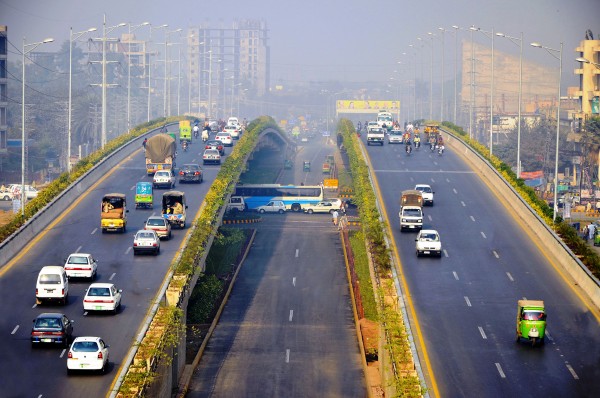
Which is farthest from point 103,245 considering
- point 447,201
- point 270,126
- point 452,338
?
point 270,126

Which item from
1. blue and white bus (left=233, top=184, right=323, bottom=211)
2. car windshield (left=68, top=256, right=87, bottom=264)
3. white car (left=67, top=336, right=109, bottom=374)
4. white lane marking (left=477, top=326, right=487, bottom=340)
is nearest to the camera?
white car (left=67, top=336, right=109, bottom=374)

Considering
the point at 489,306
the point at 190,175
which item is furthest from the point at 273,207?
the point at 489,306

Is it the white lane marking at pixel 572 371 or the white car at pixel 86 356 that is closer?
the white car at pixel 86 356

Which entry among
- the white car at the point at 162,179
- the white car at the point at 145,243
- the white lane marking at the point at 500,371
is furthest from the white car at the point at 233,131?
the white lane marking at the point at 500,371

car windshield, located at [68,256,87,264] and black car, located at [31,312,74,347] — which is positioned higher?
car windshield, located at [68,256,87,264]

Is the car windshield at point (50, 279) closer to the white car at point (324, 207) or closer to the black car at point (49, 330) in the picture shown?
the black car at point (49, 330)

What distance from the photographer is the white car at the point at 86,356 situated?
39.0m

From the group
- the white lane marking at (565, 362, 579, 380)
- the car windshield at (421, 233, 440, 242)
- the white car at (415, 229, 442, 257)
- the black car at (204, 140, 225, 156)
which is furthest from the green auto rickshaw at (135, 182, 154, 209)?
the white lane marking at (565, 362, 579, 380)

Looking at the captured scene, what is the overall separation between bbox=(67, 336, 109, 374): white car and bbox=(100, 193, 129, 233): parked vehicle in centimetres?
2709

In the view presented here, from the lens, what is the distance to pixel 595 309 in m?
51.0

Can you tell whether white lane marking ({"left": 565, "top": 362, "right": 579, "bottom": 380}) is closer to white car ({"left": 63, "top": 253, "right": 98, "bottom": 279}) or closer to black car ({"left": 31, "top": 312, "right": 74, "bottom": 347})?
black car ({"left": 31, "top": 312, "right": 74, "bottom": 347})

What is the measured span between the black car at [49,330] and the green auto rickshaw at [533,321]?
58.7 ft

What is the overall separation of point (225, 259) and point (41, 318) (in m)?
35.7

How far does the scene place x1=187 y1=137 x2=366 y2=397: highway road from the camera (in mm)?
48594
